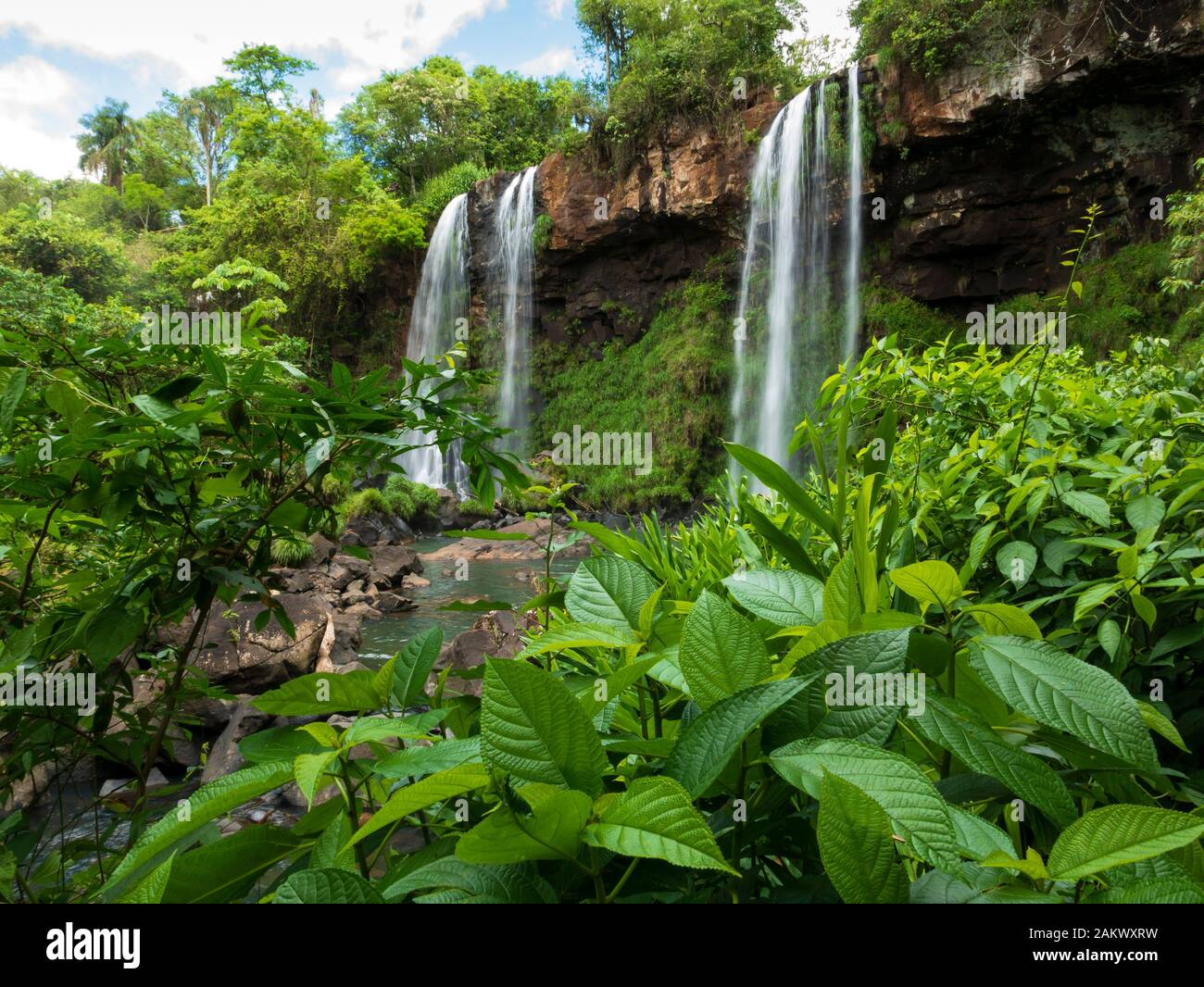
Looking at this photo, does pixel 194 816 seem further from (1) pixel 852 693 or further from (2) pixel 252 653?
(2) pixel 252 653

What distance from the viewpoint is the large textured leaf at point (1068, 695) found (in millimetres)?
474

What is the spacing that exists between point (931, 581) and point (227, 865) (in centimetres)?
61

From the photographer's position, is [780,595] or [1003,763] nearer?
[1003,763]

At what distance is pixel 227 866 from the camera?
493mm

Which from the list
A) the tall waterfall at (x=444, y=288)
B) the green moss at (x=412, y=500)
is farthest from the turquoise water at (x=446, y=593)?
the tall waterfall at (x=444, y=288)

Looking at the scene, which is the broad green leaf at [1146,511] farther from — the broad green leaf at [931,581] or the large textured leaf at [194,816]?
the large textured leaf at [194,816]

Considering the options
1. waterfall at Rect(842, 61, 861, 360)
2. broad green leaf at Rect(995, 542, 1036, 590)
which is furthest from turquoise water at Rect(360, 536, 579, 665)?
waterfall at Rect(842, 61, 861, 360)

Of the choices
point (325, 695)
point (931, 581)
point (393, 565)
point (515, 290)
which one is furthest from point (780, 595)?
point (515, 290)

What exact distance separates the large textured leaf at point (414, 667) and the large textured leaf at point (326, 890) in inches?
9.3
